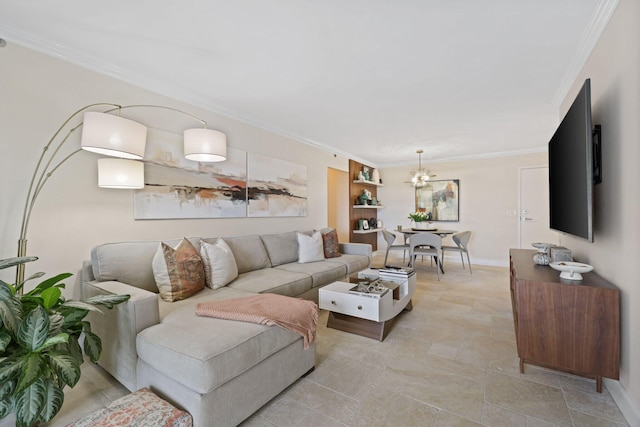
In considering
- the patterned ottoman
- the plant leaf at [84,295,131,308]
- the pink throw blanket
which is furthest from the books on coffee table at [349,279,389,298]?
the plant leaf at [84,295,131,308]

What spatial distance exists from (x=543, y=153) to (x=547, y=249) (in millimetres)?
3714

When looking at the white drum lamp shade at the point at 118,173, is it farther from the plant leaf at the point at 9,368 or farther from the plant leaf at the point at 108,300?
the plant leaf at the point at 9,368

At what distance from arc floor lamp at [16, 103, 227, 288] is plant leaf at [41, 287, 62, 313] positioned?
507 millimetres

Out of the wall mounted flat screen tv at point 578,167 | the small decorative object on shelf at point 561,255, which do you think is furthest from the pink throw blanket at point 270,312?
the small decorative object on shelf at point 561,255

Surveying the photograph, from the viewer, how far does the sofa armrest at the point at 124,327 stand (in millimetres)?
1556

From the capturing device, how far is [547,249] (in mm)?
2572

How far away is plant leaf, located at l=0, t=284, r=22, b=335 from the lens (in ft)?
3.96

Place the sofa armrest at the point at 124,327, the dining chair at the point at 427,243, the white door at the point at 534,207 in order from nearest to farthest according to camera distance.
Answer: the sofa armrest at the point at 124,327 < the dining chair at the point at 427,243 < the white door at the point at 534,207

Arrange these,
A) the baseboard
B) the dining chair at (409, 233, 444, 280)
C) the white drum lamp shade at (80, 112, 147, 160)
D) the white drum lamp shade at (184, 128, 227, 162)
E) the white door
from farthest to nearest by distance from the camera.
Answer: the white door < the dining chair at (409, 233, 444, 280) < the white drum lamp shade at (184, 128, 227, 162) < the white drum lamp shade at (80, 112, 147, 160) < the baseboard

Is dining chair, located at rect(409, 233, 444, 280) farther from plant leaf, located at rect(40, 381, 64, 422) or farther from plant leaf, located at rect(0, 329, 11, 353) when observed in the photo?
plant leaf, located at rect(0, 329, 11, 353)

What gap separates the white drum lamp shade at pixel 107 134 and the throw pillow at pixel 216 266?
38.2 inches

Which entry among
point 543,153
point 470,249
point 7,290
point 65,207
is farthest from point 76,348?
point 543,153

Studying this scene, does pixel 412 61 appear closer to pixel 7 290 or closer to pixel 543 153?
pixel 7 290

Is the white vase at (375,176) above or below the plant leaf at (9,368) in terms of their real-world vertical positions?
above
